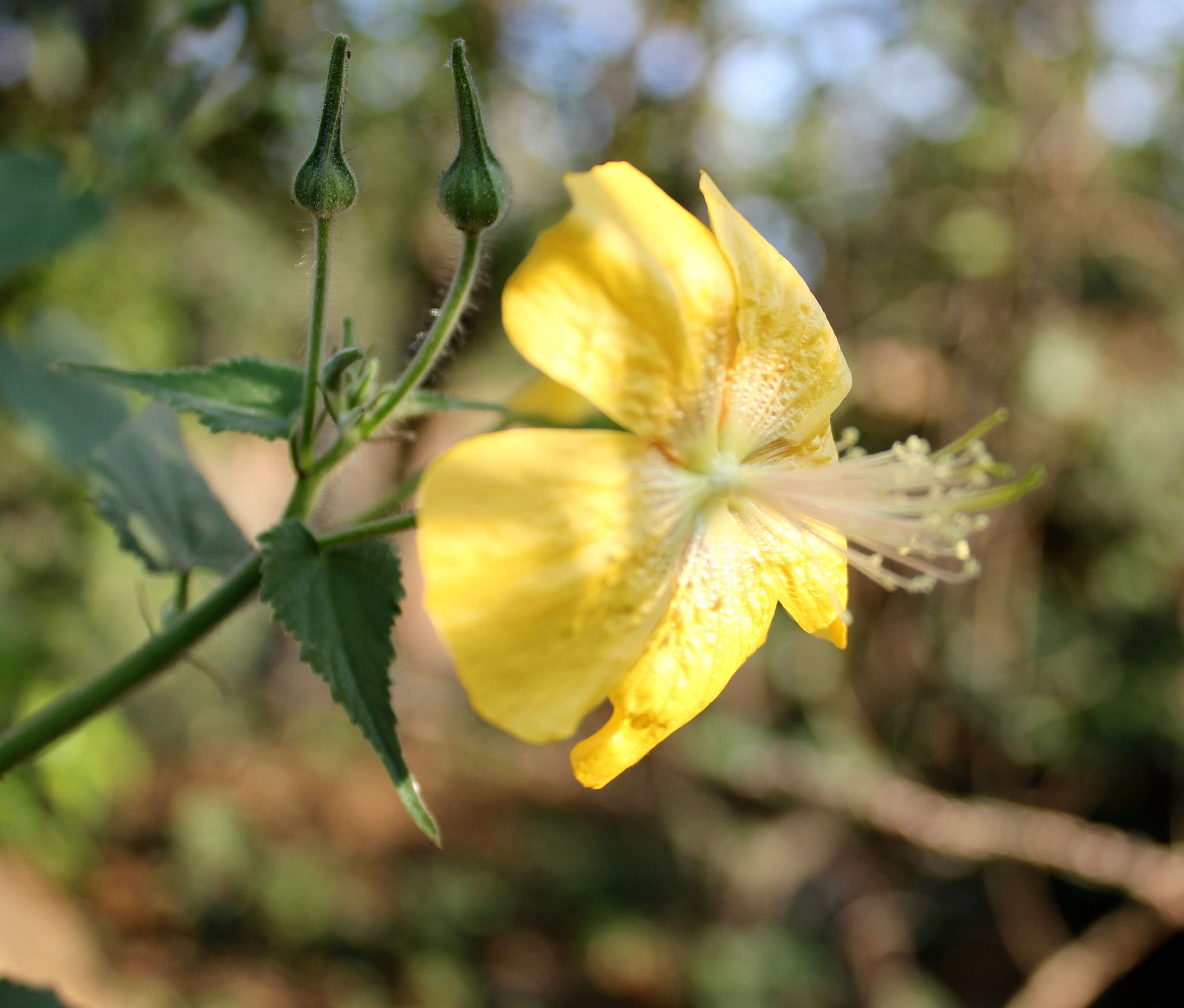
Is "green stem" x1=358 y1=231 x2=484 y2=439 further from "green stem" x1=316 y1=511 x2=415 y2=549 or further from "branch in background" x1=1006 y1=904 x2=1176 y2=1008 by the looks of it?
"branch in background" x1=1006 y1=904 x2=1176 y2=1008

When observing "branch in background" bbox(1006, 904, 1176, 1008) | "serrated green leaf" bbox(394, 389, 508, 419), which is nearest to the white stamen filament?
"serrated green leaf" bbox(394, 389, 508, 419)

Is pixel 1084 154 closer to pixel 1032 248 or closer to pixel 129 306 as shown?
pixel 1032 248

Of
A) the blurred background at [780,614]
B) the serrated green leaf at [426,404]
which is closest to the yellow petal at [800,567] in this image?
the serrated green leaf at [426,404]

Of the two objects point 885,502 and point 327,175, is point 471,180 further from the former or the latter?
point 885,502

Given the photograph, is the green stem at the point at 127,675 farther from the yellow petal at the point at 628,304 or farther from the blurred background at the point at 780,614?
the blurred background at the point at 780,614

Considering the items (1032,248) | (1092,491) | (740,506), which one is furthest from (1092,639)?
(740,506)

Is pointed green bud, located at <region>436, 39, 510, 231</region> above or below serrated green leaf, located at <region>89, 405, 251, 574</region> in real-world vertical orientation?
above
